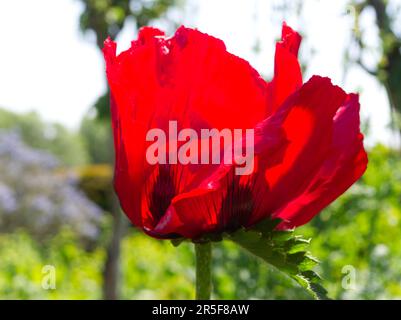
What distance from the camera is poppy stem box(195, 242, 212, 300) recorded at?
53cm

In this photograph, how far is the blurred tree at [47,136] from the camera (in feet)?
84.7

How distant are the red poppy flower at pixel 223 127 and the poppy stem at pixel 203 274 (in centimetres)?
2

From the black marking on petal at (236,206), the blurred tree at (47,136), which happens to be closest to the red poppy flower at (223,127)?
the black marking on petal at (236,206)

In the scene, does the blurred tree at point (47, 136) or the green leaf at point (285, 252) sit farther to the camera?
the blurred tree at point (47, 136)

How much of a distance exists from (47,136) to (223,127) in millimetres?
26782

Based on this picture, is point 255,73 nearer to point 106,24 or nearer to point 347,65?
point 347,65

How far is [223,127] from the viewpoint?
58 cm

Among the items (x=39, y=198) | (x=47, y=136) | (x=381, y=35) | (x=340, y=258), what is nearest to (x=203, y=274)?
(x=340, y=258)

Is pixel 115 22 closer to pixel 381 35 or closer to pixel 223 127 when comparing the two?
pixel 381 35

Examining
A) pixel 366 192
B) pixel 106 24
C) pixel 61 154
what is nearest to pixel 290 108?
pixel 366 192

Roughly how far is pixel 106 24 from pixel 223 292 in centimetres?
177

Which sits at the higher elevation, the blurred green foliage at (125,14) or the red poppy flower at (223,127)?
the blurred green foliage at (125,14)

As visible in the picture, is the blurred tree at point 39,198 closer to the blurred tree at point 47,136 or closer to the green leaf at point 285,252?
the green leaf at point 285,252

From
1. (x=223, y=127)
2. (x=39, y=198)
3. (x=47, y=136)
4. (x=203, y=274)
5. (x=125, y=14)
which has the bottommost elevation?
(x=203, y=274)
